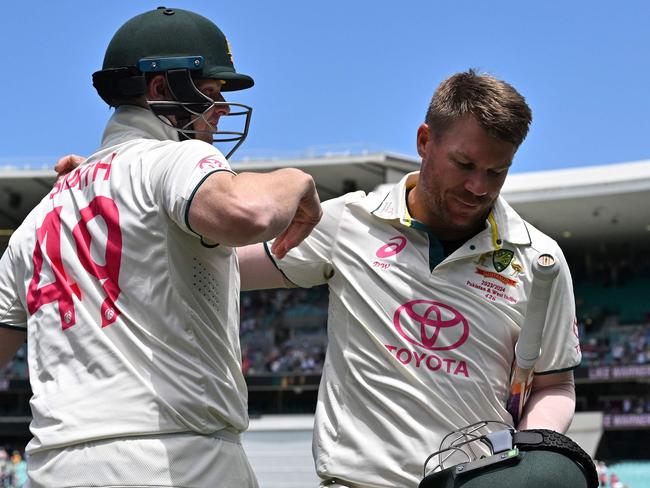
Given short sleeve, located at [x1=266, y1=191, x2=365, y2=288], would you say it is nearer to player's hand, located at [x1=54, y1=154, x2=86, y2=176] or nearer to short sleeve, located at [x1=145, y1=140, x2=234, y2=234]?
player's hand, located at [x1=54, y1=154, x2=86, y2=176]

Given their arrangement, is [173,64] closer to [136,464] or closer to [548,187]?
[136,464]

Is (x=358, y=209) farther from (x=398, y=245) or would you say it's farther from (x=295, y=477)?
(x=295, y=477)

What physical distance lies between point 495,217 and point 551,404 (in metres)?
0.61

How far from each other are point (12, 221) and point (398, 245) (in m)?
33.8

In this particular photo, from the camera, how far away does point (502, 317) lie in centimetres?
334

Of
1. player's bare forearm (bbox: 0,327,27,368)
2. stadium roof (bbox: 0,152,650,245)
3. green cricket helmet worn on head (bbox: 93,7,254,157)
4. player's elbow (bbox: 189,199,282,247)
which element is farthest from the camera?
stadium roof (bbox: 0,152,650,245)

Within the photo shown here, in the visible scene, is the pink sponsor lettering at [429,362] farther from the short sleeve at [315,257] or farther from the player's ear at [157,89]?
the player's ear at [157,89]

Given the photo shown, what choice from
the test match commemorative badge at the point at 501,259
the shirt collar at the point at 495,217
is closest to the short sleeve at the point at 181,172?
the shirt collar at the point at 495,217

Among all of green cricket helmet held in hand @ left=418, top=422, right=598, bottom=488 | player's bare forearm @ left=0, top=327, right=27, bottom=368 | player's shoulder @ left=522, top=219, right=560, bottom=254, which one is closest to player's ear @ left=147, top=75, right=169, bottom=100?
player's bare forearm @ left=0, top=327, right=27, bottom=368

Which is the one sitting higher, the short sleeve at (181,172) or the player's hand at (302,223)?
the short sleeve at (181,172)

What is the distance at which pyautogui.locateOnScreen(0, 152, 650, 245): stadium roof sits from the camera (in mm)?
29141

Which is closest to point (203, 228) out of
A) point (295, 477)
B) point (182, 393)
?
point (182, 393)

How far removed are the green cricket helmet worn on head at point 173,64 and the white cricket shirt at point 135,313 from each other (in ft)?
0.42

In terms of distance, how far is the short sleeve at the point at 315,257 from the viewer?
3480 mm
